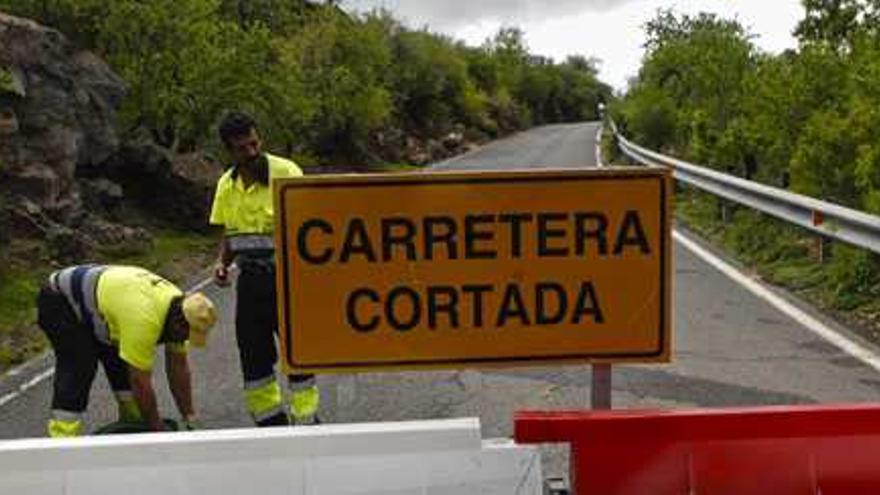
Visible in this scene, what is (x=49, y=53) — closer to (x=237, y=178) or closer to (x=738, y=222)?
(x=738, y=222)

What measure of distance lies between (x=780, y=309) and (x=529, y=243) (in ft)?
20.8

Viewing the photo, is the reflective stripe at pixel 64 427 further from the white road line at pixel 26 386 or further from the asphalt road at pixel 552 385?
the white road line at pixel 26 386

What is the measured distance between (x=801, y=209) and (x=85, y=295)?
7.15m

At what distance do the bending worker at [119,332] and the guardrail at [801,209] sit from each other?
90.2 inches

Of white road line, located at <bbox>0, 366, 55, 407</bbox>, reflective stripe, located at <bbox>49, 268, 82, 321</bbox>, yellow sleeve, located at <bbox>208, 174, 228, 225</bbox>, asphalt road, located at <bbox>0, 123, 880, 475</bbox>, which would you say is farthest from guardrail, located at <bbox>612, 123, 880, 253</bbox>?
white road line, located at <bbox>0, 366, 55, 407</bbox>

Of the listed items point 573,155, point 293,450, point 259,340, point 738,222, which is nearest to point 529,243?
point 293,450

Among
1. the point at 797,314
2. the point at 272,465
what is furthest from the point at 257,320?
the point at 797,314

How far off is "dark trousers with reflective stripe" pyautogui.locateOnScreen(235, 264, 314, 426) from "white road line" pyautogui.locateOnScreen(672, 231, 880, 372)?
351 cm

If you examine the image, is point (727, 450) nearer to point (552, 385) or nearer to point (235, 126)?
point (235, 126)

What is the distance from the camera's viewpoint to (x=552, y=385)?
7.11m

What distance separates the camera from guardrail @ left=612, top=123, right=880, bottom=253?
893cm

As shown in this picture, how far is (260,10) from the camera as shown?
37.2 meters

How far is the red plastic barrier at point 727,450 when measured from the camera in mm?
3156

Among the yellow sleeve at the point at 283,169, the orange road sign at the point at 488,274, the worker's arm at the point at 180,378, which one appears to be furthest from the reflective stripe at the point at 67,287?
the orange road sign at the point at 488,274
